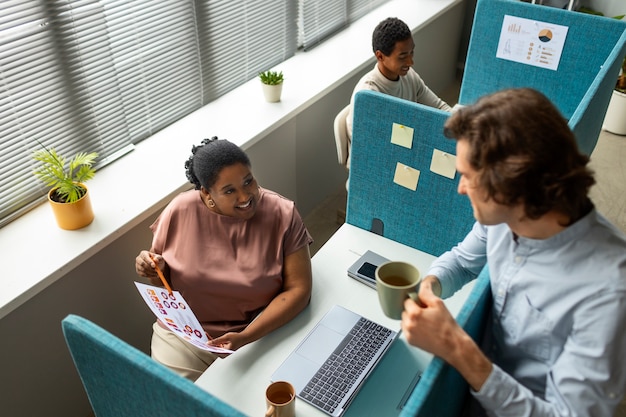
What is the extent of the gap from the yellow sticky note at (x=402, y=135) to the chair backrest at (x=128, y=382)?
1.15m

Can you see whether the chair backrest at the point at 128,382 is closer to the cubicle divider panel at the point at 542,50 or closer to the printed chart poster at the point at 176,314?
the printed chart poster at the point at 176,314

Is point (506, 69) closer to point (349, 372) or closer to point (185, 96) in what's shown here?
point (185, 96)

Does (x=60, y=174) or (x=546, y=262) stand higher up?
(x=546, y=262)

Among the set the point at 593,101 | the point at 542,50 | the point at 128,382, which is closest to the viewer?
the point at 128,382

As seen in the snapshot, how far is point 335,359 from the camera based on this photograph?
1634 mm

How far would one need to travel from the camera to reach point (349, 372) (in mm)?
1596

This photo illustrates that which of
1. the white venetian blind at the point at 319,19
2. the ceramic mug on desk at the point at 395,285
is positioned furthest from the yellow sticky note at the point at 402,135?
the white venetian blind at the point at 319,19

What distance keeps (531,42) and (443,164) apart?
4.22 feet

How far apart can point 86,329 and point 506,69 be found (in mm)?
2467

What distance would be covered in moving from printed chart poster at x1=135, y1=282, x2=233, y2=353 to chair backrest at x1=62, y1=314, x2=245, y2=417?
16.1 inches

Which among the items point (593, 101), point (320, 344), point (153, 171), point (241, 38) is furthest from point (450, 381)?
point (241, 38)

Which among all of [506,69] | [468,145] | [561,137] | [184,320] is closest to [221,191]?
[184,320]

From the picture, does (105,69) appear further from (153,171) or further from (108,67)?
(153,171)

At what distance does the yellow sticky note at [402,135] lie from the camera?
1865mm
